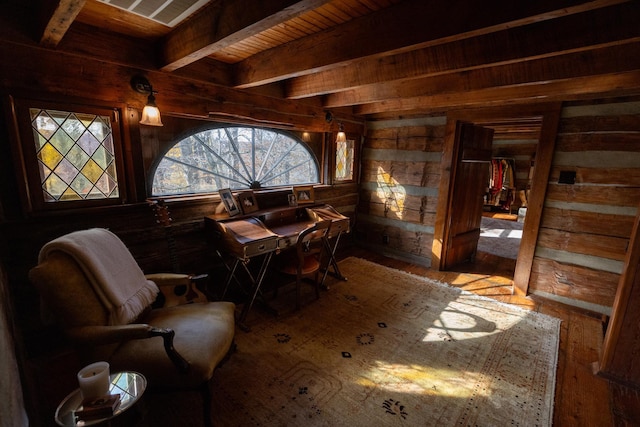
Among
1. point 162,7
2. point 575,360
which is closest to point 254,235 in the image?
point 162,7

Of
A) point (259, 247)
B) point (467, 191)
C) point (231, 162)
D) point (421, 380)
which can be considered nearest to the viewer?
point (421, 380)

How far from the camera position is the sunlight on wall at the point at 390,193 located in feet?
13.8

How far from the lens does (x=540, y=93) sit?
2.71m

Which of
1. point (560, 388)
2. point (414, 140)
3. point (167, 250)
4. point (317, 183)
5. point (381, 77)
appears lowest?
point (560, 388)

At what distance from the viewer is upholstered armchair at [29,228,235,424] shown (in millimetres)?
1366

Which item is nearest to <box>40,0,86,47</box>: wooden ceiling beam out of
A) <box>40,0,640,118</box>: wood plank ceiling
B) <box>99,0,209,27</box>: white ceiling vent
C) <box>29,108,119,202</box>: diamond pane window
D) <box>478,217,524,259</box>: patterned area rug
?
<box>40,0,640,118</box>: wood plank ceiling

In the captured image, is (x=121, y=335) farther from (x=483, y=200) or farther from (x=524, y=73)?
(x=483, y=200)

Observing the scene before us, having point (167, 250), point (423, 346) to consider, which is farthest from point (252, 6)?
point (423, 346)

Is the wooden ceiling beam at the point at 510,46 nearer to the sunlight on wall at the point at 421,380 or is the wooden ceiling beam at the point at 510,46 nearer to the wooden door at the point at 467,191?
the wooden door at the point at 467,191

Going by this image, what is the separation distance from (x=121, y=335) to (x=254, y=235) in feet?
3.99

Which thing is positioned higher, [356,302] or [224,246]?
Result: [224,246]

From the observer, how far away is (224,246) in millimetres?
2486

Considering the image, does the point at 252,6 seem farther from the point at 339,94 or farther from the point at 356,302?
the point at 356,302

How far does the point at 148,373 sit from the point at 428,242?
3.59 meters
